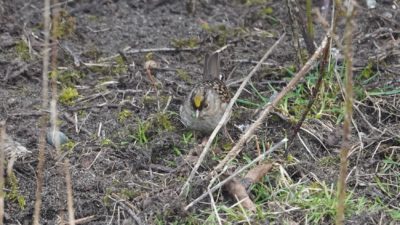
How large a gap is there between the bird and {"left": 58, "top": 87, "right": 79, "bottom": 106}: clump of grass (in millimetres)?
894

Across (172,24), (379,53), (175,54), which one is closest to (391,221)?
(379,53)

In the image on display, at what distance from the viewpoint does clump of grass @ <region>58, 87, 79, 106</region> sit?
664 centimetres

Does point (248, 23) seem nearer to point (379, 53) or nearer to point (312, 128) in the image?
point (379, 53)

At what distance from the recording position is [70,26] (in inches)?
302

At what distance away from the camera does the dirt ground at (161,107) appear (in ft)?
17.4

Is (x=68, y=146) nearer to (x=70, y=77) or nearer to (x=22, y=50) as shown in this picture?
(x=70, y=77)

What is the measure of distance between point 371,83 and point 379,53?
0.39m

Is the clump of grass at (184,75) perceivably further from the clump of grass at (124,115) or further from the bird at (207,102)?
the clump of grass at (124,115)

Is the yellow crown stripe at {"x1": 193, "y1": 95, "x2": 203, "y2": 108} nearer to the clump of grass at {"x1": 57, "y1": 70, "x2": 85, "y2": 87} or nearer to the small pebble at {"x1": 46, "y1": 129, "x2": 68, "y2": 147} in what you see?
the small pebble at {"x1": 46, "y1": 129, "x2": 68, "y2": 147}

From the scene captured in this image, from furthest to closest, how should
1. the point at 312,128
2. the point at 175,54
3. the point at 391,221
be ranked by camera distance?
the point at 175,54 < the point at 312,128 < the point at 391,221

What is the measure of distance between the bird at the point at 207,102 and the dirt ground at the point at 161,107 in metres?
0.12

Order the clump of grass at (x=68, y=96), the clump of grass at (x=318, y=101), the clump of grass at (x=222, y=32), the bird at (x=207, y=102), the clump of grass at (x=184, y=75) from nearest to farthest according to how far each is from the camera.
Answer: the bird at (x=207, y=102) < the clump of grass at (x=318, y=101) < the clump of grass at (x=68, y=96) < the clump of grass at (x=184, y=75) < the clump of grass at (x=222, y=32)

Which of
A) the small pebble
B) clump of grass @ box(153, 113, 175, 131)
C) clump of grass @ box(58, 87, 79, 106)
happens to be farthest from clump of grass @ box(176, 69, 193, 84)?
the small pebble

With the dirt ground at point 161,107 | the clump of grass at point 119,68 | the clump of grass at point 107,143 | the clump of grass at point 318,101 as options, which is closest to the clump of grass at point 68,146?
the dirt ground at point 161,107
